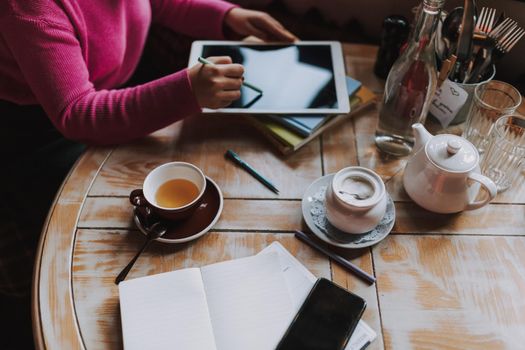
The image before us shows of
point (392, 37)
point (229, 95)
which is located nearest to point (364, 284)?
point (229, 95)

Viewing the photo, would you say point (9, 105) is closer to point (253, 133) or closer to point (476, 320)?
point (253, 133)

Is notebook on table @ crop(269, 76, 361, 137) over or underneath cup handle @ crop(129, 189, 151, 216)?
over

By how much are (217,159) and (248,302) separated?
30 centimetres

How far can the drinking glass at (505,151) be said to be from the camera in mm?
774

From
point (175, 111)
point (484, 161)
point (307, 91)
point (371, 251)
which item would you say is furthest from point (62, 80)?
point (484, 161)

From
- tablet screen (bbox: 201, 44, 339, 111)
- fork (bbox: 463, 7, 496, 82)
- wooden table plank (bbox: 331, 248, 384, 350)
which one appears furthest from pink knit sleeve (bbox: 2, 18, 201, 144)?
fork (bbox: 463, 7, 496, 82)

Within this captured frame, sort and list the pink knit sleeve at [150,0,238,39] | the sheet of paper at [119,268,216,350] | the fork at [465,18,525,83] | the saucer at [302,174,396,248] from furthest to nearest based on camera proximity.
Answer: the pink knit sleeve at [150,0,238,39], the fork at [465,18,525,83], the saucer at [302,174,396,248], the sheet of paper at [119,268,216,350]

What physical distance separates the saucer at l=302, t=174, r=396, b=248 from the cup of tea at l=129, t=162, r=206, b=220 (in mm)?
182

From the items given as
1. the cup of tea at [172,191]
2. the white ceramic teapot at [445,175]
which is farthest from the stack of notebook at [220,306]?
the white ceramic teapot at [445,175]

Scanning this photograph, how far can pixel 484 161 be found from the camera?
2.70 feet

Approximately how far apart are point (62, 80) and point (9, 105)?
0.24 metres

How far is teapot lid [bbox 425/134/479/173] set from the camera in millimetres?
689

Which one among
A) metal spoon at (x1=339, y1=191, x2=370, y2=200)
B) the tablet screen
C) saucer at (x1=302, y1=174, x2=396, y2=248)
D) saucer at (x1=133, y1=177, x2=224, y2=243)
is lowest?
saucer at (x1=133, y1=177, x2=224, y2=243)

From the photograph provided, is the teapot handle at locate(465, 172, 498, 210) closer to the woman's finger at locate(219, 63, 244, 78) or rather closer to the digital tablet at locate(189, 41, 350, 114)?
the digital tablet at locate(189, 41, 350, 114)
